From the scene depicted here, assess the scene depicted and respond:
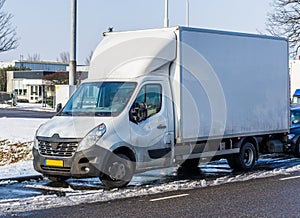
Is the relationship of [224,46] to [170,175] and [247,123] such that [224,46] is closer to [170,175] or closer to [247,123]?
[247,123]

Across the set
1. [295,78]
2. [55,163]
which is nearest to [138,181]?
[55,163]

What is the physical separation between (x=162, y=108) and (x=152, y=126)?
483 mm

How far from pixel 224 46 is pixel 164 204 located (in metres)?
5.26

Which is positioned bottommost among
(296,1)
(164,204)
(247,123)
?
(164,204)

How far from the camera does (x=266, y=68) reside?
14781 millimetres

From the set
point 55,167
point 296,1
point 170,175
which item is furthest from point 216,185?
point 296,1

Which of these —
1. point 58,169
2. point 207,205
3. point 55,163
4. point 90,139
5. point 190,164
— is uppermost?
point 90,139

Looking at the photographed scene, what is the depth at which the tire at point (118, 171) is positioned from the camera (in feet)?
36.8

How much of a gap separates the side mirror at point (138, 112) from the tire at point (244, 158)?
3.53 metres

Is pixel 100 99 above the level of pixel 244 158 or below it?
above

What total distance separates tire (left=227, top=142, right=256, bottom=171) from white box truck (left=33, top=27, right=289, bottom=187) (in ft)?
0.09

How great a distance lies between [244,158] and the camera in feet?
47.4

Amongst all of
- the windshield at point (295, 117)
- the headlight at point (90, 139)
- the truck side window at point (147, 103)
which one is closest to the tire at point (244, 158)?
the truck side window at point (147, 103)

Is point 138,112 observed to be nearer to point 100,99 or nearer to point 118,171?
point 100,99
